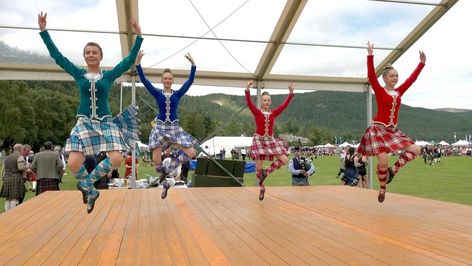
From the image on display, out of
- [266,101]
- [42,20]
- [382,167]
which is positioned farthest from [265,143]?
[42,20]

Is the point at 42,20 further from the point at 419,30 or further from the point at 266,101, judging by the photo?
the point at 419,30

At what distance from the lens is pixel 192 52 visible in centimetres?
1021

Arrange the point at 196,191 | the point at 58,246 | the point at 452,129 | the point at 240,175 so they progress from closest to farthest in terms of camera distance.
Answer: the point at 58,246
the point at 196,191
the point at 240,175
the point at 452,129

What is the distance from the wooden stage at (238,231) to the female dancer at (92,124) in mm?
642

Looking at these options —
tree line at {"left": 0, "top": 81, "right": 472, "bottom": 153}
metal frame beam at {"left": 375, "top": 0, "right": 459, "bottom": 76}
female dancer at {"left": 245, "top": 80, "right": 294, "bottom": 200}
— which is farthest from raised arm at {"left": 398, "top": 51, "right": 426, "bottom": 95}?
tree line at {"left": 0, "top": 81, "right": 472, "bottom": 153}

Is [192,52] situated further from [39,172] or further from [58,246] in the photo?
[58,246]

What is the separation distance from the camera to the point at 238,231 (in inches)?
184

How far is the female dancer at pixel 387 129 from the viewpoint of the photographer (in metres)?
6.06

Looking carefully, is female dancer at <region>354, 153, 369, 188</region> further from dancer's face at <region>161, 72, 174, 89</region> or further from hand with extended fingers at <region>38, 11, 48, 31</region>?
hand with extended fingers at <region>38, 11, 48, 31</region>

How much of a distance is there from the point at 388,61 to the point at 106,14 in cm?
675

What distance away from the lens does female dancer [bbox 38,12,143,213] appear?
16.1 ft

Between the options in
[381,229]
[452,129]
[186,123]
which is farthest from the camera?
[452,129]

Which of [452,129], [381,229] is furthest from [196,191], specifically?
[452,129]

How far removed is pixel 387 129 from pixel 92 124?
3988mm
